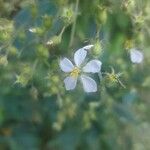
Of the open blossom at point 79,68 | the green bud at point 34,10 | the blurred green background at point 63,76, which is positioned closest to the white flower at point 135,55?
the blurred green background at point 63,76

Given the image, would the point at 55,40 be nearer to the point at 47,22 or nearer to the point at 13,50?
the point at 47,22

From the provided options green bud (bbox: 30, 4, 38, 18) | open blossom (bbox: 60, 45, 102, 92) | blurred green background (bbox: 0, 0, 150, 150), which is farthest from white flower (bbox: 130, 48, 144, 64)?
green bud (bbox: 30, 4, 38, 18)

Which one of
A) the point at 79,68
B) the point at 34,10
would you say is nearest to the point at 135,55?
the point at 79,68

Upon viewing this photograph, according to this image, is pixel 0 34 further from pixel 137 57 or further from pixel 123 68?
pixel 123 68

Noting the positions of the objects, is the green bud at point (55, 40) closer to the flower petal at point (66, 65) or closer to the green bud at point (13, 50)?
the flower petal at point (66, 65)

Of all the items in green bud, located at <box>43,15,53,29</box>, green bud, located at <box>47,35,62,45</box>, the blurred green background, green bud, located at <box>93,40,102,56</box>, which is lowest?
the blurred green background

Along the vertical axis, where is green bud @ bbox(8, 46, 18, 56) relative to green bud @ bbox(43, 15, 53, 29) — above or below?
below

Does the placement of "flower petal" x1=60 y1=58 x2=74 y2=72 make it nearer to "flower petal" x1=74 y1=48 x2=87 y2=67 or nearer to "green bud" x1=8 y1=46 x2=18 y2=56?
"flower petal" x1=74 y1=48 x2=87 y2=67
